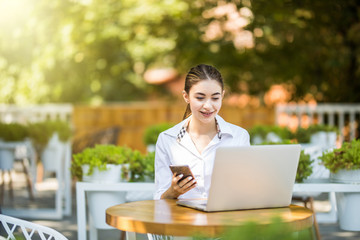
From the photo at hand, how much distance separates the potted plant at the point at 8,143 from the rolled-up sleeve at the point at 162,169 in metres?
3.27

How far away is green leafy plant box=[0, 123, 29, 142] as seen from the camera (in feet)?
18.7

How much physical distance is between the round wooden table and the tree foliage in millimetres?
5776

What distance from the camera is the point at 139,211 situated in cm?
225

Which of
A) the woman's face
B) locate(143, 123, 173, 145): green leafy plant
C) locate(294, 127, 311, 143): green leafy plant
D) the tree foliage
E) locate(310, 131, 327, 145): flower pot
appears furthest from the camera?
the tree foliage

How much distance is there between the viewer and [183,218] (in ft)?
6.84

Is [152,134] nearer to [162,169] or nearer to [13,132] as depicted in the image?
[13,132]

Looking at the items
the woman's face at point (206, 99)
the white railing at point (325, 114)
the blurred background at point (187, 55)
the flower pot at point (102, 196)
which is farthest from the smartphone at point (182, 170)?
the white railing at point (325, 114)

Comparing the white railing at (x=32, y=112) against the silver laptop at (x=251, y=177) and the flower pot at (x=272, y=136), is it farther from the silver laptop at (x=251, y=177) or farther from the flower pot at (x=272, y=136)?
the silver laptop at (x=251, y=177)

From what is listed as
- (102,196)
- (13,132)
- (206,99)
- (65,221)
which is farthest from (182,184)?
(13,132)

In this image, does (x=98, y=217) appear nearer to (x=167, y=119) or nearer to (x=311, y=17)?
(x=167, y=119)

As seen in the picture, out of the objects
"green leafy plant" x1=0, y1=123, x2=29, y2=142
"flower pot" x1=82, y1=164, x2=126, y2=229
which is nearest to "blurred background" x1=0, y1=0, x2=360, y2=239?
"green leafy plant" x1=0, y1=123, x2=29, y2=142

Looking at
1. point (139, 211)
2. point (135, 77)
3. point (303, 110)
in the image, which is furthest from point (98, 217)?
point (135, 77)

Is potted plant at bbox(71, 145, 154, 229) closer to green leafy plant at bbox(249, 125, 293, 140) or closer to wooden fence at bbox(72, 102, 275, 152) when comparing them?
green leafy plant at bbox(249, 125, 293, 140)

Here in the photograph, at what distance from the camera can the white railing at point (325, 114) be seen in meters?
8.55
